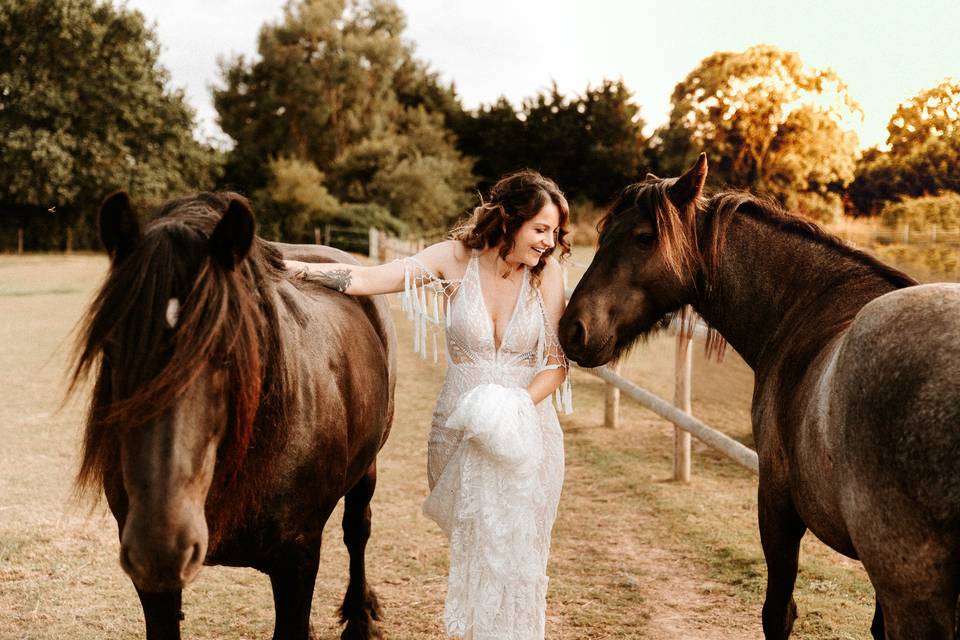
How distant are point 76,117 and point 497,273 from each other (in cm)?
3476

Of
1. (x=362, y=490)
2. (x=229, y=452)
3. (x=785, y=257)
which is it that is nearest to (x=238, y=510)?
(x=229, y=452)

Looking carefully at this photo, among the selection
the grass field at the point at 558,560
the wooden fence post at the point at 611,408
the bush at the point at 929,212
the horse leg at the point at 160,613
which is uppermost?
the bush at the point at 929,212

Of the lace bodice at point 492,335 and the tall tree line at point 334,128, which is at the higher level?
the tall tree line at point 334,128

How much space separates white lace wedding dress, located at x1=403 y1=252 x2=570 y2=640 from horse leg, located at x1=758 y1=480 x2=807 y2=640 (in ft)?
2.66

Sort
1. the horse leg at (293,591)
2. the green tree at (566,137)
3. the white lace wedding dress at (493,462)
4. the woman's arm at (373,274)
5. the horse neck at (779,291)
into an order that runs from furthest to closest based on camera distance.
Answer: the green tree at (566,137), the woman's arm at (373,274), the white lace wedding dress at (493,462), the horse neck at (779,291), the horse leg at (293,591)

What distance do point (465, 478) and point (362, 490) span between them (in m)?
0.99

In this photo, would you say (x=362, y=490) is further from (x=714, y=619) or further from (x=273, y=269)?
(x=714, y=619)

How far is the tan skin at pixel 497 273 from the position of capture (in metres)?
2.99

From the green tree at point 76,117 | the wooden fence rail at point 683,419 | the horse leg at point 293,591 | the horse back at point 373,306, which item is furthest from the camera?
the green tree at point 76,117

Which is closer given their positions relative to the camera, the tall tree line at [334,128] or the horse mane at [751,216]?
the horse mane at [751,216]

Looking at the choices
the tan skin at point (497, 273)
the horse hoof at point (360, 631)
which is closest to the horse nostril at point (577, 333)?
the tan skin at point (497, 273)

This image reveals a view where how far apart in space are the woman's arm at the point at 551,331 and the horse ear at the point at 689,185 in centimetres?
56

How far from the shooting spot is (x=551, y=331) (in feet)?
10.1

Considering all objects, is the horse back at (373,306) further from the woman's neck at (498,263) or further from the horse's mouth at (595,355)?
the horse's mouth at (595,355)
